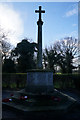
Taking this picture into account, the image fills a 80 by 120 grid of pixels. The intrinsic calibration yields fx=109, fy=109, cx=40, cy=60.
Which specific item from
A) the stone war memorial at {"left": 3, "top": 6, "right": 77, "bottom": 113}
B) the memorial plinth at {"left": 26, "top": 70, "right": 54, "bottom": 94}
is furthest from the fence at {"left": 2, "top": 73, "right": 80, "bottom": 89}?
the memorial plinth at {"left": 26, "top": 70, "right": 54, "bottom": 94}

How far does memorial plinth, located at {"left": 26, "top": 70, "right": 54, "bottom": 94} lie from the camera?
656cm

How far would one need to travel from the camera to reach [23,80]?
13539mm

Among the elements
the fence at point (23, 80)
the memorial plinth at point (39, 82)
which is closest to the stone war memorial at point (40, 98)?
the memorial plinth at point (39, 82)

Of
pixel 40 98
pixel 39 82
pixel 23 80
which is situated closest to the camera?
pixel 40 98

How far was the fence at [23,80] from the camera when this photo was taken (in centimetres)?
1352

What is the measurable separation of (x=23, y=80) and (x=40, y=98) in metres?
7.87

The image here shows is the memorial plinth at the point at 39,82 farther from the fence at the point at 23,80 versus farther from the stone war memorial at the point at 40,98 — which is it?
the fence at the point at 23,80

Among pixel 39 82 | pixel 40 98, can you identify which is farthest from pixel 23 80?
pixel 40 98

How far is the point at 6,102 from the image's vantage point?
6.23 metres

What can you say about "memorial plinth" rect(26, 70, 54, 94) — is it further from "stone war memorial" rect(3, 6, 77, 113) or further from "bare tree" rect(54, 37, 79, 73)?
"bare tree" rect(54, 37, 79, 73)

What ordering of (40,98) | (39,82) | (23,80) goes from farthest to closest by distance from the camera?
(23,80) → (39,82) → (40,98)

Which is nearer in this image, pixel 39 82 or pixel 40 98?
pixel 40 98

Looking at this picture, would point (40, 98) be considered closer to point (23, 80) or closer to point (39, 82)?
point (39, 82)

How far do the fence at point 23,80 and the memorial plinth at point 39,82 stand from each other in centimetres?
685
